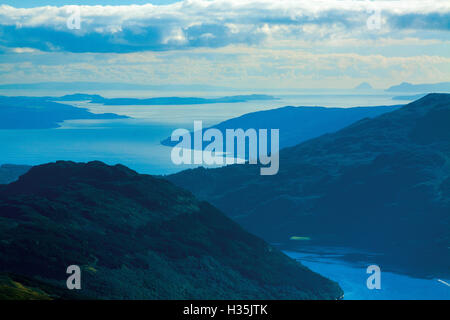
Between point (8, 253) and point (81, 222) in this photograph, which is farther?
point (81, 222)
